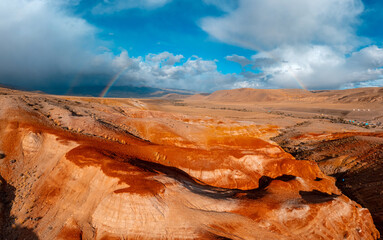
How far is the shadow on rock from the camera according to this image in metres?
9.70

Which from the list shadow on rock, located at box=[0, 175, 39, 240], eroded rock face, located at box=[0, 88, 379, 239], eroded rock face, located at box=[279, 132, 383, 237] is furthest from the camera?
eroded rock face, located at box=[279, 132, 383, 237]

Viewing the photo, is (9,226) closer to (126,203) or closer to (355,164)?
(126,203)

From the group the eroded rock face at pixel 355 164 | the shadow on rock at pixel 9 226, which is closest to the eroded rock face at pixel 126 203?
the shadow on rock at pixel 9 226

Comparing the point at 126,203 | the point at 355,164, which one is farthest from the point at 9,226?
the point at 355,164

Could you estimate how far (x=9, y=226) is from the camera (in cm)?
1007

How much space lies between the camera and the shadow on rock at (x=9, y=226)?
Result: 9695mm

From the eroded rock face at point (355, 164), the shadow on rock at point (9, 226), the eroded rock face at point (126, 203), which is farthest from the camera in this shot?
the eroded rock face at point (355, 164)

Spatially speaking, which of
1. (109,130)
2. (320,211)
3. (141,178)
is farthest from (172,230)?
(109,130)

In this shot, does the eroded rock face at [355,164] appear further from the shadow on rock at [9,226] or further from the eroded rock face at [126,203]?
the shadow on rock at [9,226]

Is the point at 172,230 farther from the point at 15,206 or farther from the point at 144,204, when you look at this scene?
the point at 15,206

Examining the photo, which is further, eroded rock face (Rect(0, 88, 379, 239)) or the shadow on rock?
eroded rock face (Rect(0, 88, 379, 239))

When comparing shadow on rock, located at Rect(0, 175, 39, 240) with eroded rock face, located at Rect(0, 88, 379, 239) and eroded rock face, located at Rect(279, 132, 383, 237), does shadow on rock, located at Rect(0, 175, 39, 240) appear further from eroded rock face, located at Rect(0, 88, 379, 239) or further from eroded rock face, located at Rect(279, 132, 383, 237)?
eroded rock face, located at Rect(279, 132, 383, 237)

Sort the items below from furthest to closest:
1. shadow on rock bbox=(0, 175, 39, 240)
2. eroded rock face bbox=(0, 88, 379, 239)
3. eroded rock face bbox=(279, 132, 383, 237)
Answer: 1. eroded rock face bbox=(279, 132, 383, 237)
2. eroded rock face bbox=(0, 88, 379, 239)
3. shadow on rock bbox=(0, 175, 39, 240)

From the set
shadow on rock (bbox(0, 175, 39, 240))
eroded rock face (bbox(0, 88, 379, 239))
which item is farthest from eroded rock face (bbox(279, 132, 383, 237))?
shadow on rock (bbox(0, 175, 39, 240))
